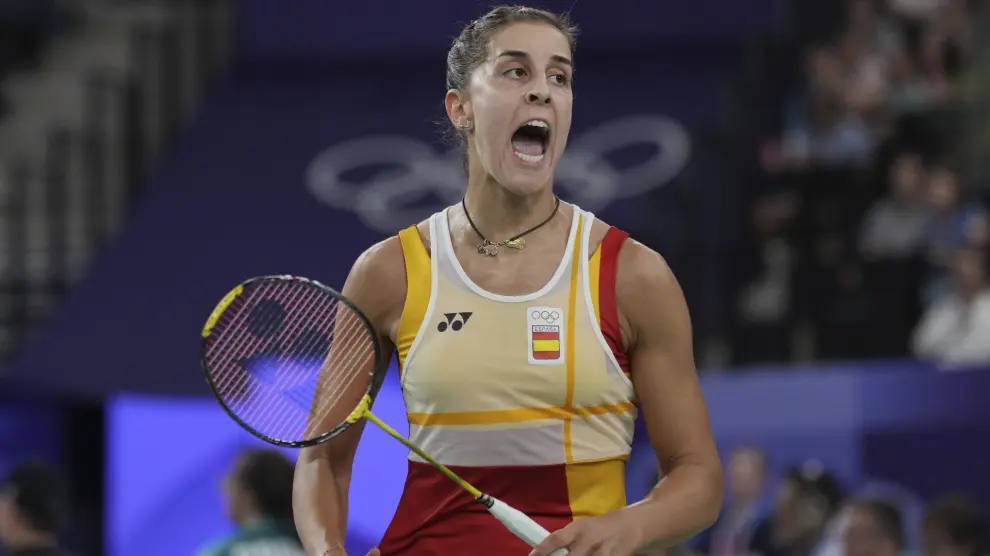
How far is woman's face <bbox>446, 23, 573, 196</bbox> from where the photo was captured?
3.30 meters

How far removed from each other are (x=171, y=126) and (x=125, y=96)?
0.36m

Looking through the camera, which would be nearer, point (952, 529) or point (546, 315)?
point (546, 315)

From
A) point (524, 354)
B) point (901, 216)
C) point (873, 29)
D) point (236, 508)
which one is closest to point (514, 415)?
point (524, 354)

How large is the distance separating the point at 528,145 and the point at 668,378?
508 millimetres

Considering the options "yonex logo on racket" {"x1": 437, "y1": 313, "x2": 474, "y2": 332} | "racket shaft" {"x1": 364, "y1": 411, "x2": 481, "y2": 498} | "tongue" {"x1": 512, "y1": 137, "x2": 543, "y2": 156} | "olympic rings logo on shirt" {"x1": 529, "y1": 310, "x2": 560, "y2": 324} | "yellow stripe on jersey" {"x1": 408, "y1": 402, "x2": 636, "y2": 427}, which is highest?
"tongue" {"x1": 512, "y1": 137, "x2": 543, "y2": 156}

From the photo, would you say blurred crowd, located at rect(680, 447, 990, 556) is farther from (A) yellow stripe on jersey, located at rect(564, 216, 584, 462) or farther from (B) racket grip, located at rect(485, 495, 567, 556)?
(B) racket grip, located at rect(485, 495, 567, 556)

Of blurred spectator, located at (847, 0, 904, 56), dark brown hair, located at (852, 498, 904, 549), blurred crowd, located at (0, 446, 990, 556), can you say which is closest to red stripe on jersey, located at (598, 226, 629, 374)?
blurred crowd, located at (0, 446, 990, 556)

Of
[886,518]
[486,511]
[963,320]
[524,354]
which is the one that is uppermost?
[524,354]

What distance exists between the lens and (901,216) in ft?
28.0

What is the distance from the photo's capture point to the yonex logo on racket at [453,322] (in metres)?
3.25

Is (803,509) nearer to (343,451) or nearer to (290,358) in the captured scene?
(343,451)

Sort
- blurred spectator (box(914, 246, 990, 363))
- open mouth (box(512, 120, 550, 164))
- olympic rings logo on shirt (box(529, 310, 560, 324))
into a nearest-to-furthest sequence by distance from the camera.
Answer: olympic rings logo on shirt (box(529, 310, 560, 324))
open mouth (box(512, 120, 550, 164))
blurred spectator (box(914, 246, 990, 363))

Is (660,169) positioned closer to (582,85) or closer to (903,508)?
(582,85)

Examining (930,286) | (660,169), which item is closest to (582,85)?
(660,169)
